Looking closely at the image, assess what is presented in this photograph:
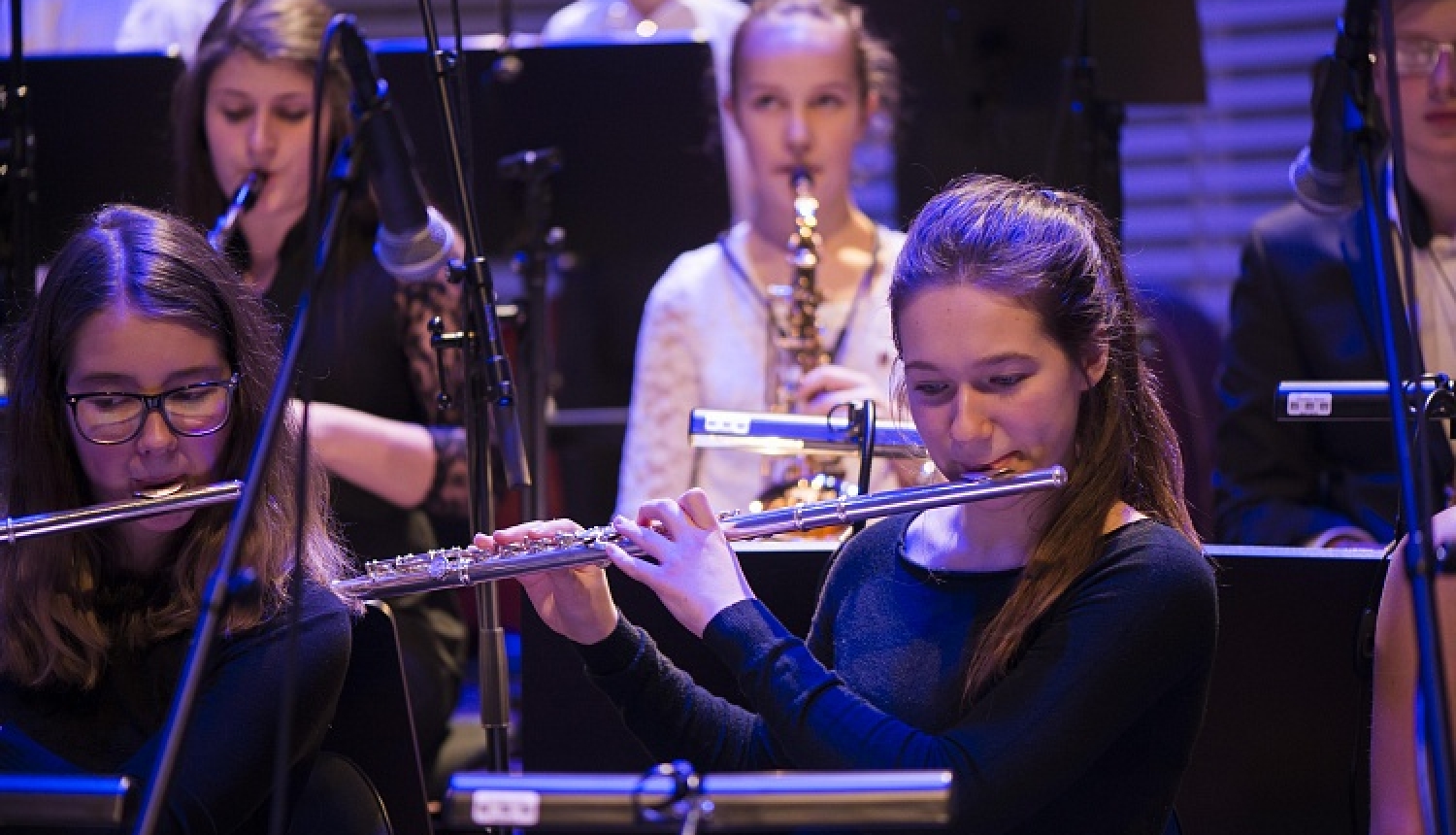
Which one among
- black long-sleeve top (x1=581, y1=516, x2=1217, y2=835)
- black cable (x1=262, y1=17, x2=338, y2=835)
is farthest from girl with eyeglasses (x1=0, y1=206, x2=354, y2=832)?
black long-sleeve top (x1=581, y1=516, x2=1217, y2=835)

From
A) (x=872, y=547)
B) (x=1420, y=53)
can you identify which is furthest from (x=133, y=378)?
(x=1420, y=53)

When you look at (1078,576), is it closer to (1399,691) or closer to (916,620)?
(916,620)

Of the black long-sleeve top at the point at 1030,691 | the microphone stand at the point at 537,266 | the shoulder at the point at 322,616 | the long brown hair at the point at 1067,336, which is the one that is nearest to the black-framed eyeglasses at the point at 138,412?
the shoulder at the point at 322,616

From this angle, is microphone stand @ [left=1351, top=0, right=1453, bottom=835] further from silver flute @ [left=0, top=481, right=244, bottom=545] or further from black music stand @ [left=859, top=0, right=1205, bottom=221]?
black music stand @ [left=859, top=0, right=1205, bottom=221]

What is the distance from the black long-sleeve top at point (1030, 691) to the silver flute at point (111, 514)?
549 mm

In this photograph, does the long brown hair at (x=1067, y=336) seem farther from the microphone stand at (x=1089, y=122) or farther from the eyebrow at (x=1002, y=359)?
the microphone stand at (x=1089, y=122)

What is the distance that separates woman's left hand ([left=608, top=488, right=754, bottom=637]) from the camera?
1.66 m

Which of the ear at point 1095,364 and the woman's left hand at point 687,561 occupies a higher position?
the ear at point 1095,364

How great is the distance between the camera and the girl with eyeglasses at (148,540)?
1.74 metres

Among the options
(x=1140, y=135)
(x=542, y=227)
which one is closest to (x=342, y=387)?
(x=542, y=227)

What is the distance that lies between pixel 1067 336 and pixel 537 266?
159 centimetres

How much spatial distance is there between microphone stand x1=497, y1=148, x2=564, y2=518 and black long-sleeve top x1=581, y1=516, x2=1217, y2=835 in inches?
48.4

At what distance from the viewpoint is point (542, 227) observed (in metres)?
3.15

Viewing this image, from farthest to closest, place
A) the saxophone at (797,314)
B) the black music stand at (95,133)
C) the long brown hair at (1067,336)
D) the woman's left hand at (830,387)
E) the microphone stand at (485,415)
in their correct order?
1. the black music stand at (95,133)
2. the saxophone at (797,314)
3. the woman's left hand at (830,387)
4. the microphone stand at (485,415)
5. the long brown hair at (1067,336)
